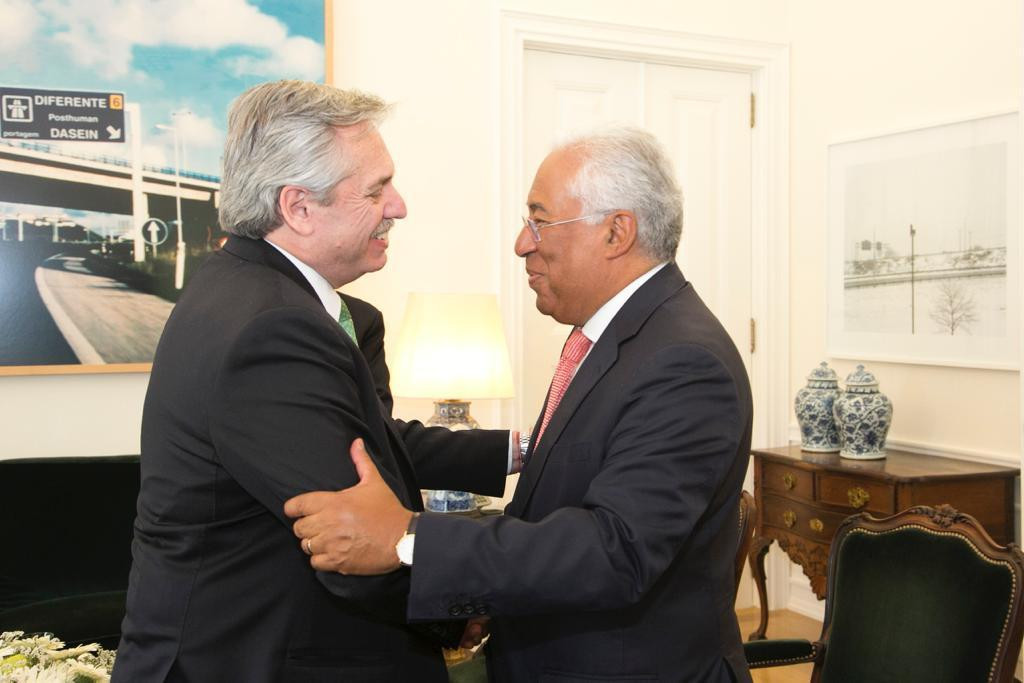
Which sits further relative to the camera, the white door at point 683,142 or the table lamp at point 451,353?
the white door at point 683,142

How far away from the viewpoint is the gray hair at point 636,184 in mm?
1953

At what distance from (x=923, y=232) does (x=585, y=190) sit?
2963 mm

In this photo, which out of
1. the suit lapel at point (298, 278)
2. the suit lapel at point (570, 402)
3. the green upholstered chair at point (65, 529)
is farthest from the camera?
the green upholstered chair at point (65, 529)

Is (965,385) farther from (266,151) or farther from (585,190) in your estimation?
(266,151)

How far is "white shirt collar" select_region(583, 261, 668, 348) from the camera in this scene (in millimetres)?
1975

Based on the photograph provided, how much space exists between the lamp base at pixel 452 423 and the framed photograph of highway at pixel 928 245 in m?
1.94

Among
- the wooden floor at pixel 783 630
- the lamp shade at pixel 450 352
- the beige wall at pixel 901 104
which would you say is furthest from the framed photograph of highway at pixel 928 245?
the lamp shade at pixel 450 352

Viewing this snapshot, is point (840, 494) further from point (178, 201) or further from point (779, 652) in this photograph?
point (178, 201)

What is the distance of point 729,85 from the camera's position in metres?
5.20

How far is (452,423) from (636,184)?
2164 mm

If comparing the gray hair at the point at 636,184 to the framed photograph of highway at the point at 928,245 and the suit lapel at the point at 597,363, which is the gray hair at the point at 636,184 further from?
the framed photograph of highway at the point at 928,245

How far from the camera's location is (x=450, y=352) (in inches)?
151

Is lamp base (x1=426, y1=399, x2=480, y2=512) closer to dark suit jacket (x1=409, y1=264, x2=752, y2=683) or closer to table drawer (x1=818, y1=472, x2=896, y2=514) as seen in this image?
table drawer (x1=818, y1=472, x2=896, y2=514)

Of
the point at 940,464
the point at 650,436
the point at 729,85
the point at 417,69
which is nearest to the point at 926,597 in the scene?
the point at 650,436
